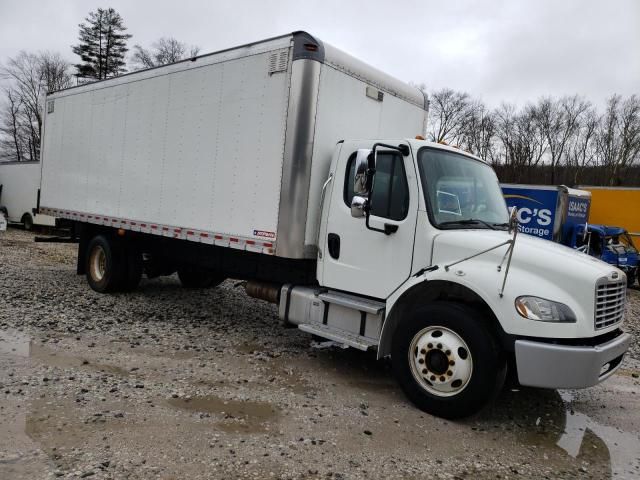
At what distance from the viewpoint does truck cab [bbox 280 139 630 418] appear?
12.9ft

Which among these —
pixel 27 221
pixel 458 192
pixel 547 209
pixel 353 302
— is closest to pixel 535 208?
pixel 547 209

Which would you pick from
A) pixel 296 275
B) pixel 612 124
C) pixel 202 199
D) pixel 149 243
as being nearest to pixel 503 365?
pixel 296 275

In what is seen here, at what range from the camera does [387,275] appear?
495 centimetres

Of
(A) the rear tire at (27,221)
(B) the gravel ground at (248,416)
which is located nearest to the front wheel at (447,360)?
(B) the gravel ground at (248,416)

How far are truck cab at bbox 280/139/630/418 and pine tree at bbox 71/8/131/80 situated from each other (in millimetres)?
46832

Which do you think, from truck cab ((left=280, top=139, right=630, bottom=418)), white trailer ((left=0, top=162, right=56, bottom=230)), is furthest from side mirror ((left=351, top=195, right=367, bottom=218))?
white trailer ((left=0, top=162, right=56, bottom=230))

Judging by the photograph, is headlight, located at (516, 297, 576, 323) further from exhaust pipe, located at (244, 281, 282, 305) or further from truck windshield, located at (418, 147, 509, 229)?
exhaust pipe, located at (244, 281, 282, 305)

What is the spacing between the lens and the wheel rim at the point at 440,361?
4215 millimetres

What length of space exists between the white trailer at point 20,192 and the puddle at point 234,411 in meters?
20.1

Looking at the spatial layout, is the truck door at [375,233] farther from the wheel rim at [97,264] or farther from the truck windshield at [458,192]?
the wheel rim at [97,264]

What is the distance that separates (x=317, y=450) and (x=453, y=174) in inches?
117

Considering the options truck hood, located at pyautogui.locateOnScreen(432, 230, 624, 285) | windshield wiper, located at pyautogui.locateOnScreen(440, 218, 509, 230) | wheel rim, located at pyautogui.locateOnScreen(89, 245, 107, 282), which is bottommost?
wheel rim, located at pyautogui.locateOnScreen(89, 245, 107, 282)

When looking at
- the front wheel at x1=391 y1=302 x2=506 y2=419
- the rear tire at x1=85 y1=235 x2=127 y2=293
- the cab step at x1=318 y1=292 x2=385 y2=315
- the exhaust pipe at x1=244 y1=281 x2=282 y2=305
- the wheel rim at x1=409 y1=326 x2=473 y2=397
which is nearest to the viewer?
the front wheel at x1=391 y1=302 x2=506 y2=419

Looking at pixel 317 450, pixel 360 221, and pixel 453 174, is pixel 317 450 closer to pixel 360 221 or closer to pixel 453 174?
pixel 360 221
